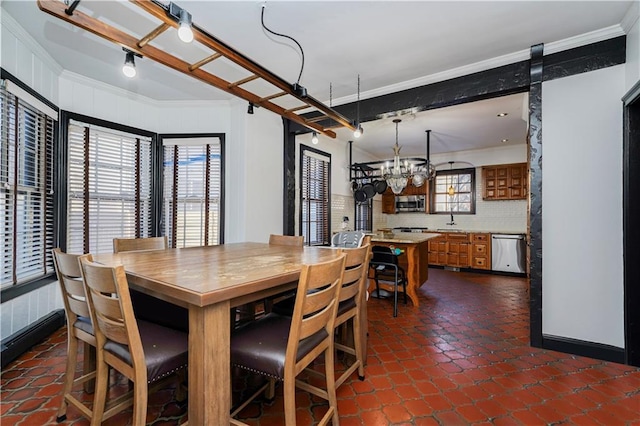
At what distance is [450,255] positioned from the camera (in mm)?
6379

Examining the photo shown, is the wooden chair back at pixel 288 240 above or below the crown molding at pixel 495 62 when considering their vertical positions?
below

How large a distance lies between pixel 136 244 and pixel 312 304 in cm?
201

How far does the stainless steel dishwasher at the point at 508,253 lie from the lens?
18.7 ft

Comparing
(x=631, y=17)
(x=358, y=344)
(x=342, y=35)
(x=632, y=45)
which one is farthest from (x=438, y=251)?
(x=342, y=35)

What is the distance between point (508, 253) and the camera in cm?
582

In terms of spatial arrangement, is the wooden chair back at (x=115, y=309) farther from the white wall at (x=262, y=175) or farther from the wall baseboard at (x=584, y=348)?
the wall baseboard at (x=584, y=348)

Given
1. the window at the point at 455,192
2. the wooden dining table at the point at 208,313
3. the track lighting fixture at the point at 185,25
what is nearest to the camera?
the wooden dining table at the point at 208,313

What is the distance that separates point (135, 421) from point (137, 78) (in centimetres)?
336

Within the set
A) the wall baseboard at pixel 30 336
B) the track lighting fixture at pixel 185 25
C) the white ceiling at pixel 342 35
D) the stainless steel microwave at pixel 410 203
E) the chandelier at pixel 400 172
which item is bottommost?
the wall baseboard at pixel 30 336

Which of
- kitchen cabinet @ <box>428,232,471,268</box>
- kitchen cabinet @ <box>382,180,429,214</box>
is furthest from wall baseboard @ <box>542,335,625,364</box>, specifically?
kitchen cabinet @ <box>382,180,429,214</box>

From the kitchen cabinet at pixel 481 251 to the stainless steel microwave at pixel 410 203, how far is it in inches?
58.6

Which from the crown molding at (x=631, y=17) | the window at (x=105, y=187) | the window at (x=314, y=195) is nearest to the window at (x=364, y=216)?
the window at (x=314, y=195)

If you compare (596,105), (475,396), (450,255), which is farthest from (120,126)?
(450,255)

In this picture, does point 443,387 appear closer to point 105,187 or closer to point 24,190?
point 24,190
